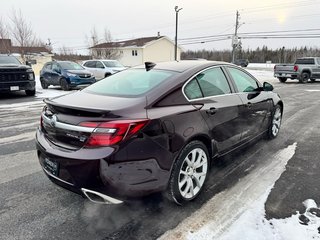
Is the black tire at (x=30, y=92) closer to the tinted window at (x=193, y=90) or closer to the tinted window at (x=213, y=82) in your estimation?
the tinted window at (x=213, y=82)

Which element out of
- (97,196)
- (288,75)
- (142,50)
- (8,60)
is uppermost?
(142,50)

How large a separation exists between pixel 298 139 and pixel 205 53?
70109mm

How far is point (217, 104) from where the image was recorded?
11.2 ft

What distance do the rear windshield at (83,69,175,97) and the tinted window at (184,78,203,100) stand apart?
0.25 m

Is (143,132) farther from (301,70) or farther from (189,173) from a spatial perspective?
(301,70)

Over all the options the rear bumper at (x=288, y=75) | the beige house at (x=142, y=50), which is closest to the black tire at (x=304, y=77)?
the rear bumper at (x=288, y=75)

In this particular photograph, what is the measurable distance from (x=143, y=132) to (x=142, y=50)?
41.8 m

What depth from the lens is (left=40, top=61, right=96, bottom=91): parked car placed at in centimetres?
1387

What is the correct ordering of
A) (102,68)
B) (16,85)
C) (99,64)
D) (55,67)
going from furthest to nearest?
(99,64)
(102,68)
(55,67)
(16,85)

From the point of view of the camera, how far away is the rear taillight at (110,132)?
7.98 ft

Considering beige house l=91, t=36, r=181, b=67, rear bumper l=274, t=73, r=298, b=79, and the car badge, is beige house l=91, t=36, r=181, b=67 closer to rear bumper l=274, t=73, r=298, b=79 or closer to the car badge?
rear bumper l=274, t=73, r=298, b=79

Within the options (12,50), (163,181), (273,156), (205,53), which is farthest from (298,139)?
(205,53)

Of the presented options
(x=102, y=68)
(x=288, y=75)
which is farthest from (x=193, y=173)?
(x=288, y=75)

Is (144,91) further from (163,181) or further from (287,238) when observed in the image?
(287,238)
